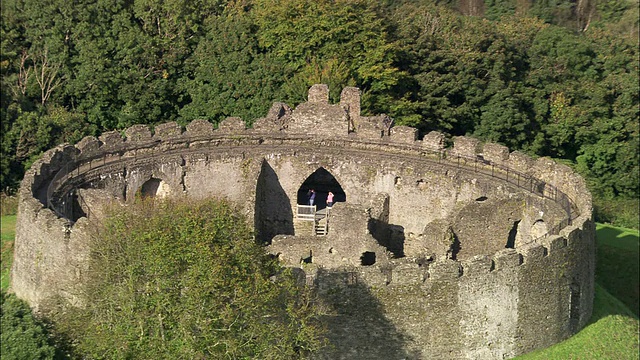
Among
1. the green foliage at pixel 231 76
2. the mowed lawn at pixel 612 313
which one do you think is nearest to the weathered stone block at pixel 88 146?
the green foliage at pixel 231 76

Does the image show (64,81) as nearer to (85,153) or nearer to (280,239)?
(85,153)

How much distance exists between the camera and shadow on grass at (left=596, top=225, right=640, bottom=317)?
179ft

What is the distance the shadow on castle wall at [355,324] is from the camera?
36.5 meters

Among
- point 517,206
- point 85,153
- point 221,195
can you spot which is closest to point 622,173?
point 517,206

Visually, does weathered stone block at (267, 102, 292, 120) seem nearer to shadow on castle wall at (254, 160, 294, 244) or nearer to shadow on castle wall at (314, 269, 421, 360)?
shadow on castle wall at (254, 160, 294, 244)

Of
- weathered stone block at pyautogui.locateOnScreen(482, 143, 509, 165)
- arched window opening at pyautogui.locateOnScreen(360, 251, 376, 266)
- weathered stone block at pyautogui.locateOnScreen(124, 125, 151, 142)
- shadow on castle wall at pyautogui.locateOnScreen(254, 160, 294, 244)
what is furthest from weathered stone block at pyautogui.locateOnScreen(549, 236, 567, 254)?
weathered stone block at pyautogui.locateOnScreen(124, 125, 151, 142)

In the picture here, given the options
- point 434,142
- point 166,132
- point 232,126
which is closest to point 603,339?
point 434,142

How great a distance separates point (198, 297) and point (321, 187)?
21.4 metres

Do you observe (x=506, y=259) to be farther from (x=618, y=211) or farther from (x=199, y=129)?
(x=618, y=211)

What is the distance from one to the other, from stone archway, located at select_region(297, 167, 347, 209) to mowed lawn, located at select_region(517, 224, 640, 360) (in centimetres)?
1194

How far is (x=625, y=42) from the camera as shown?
254 ft

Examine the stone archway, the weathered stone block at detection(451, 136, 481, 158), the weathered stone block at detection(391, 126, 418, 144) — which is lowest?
the stone archway

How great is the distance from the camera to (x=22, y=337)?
38.1 m

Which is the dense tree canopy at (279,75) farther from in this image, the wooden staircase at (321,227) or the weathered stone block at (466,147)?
the wooden staircase at (321,227)
